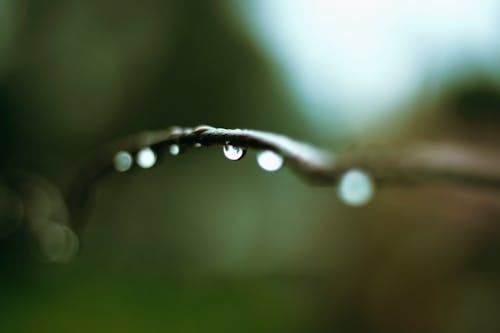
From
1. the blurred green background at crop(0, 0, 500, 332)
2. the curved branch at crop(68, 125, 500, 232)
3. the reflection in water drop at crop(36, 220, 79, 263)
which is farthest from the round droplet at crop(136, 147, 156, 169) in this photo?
the blurred green background at crop(0, 0, 500, 332)

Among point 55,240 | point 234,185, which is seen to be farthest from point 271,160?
point 234,185

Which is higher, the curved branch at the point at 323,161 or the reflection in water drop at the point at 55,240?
the reflection in water drop at the point at 55,240

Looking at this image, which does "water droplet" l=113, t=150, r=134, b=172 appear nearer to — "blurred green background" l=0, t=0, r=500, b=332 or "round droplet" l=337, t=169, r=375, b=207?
"round droplet" l=337, t=169, r=375, b=207

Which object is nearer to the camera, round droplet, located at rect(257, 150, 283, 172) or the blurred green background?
round droplet, located at rect(257, 150, 283, 172)

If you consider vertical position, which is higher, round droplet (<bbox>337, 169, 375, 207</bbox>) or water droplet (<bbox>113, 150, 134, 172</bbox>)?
water droplet (<bbox>113, 150, 134, 172</bbox>)

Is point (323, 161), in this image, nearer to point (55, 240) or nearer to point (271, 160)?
point (271, 160)

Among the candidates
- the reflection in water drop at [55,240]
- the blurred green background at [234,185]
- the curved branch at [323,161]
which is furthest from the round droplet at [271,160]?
the blurred green background at [234,185]

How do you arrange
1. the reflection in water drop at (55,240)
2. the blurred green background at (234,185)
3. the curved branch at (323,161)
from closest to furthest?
the curved branch at (323,161) < the reflection in water drop at (55,240) < the blurred green background at (234,185)

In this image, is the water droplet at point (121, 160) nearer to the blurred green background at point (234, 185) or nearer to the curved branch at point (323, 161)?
the curved branch at point (323, 161)
